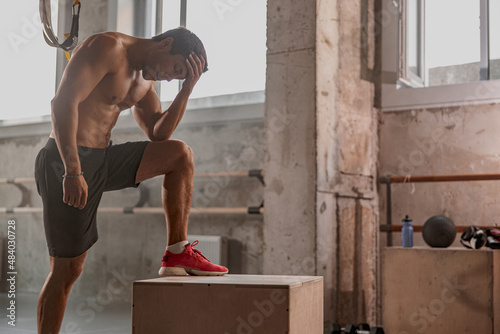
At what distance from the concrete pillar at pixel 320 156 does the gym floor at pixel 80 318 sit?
109cm

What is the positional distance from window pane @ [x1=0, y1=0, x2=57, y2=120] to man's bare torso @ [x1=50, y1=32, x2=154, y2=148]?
2785 millimetres

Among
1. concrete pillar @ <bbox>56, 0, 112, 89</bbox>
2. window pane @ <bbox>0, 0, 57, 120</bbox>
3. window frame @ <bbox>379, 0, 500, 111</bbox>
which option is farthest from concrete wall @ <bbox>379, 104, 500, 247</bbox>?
window pane @ <bbox>0, 0, 57, 120</bbox>

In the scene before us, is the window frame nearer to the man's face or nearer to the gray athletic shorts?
the man's face

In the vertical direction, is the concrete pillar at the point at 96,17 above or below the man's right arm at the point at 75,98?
above

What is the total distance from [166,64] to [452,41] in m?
2.45

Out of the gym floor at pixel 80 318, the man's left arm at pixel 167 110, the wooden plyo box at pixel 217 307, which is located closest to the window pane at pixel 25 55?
the gym floor at pixel 80 318

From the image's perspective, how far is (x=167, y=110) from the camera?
2.66 m

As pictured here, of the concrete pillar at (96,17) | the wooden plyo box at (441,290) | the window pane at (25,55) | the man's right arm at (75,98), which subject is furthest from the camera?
the concrete pillar at (96,17)

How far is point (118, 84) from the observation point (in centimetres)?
245

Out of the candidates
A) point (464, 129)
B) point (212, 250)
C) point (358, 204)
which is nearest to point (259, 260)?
point (212, 250)

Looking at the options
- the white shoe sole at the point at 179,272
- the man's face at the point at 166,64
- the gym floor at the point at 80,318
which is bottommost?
the gym floor at the point at 80,318

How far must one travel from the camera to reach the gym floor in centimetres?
353

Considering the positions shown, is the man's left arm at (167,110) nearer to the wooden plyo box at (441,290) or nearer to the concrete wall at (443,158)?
the wooden plyo box at (441,290)

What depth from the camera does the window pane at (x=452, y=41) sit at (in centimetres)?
400
